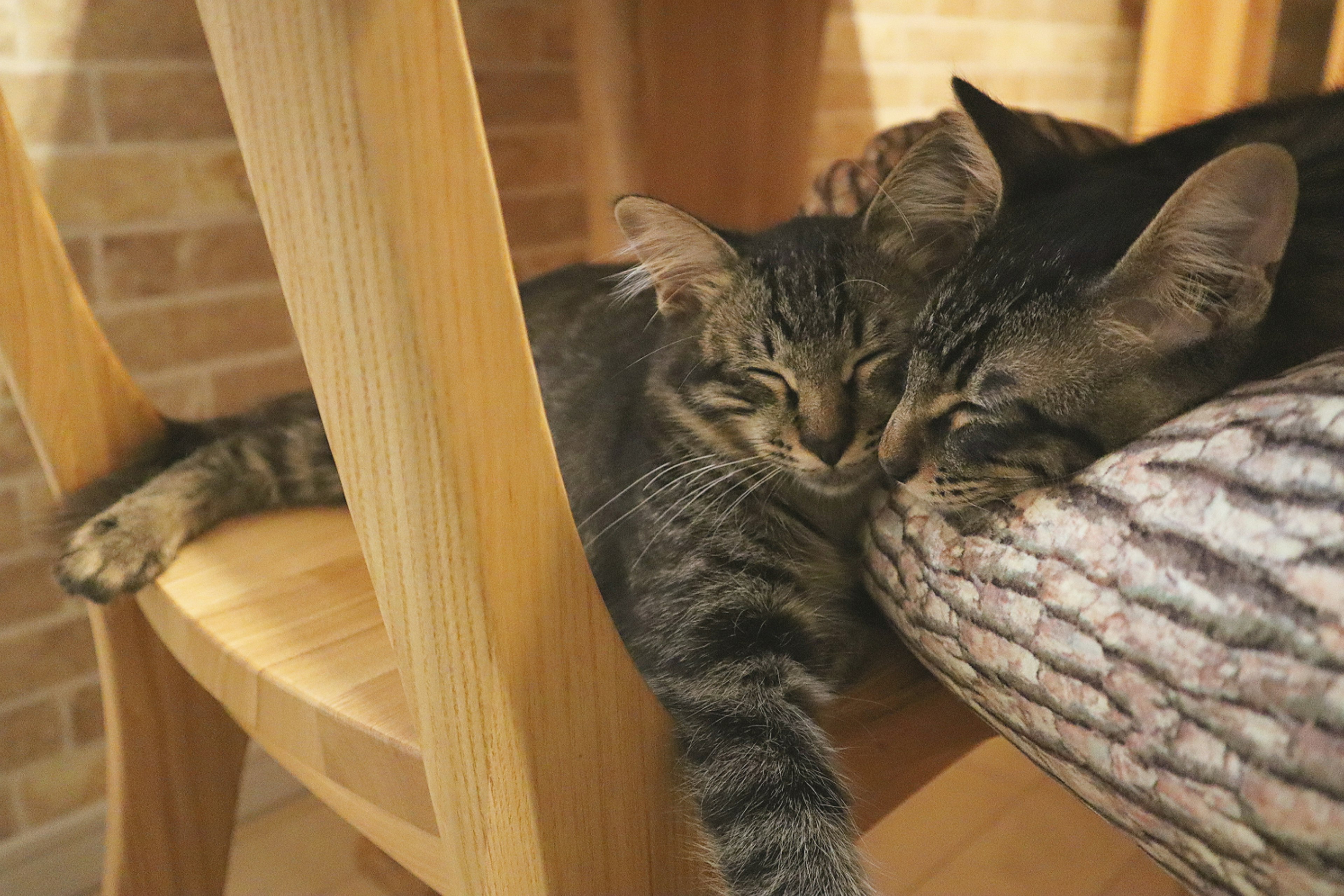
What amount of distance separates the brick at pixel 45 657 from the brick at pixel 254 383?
0.36 m

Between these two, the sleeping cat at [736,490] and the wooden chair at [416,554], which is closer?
the wooden chair at [416,554]

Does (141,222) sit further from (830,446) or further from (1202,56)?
(1202,56)

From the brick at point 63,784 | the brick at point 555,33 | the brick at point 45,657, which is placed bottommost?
the brick at point 63,784

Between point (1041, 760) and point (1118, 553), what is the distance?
0.48ft

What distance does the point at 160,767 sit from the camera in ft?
3.04

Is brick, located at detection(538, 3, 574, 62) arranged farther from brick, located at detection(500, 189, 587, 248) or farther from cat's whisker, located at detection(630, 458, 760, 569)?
cat's whisker, located at detection(630, 458, 760, 569)

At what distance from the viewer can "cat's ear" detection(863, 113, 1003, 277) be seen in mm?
745

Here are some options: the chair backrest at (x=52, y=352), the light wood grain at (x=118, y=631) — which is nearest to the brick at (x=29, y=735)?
the light wood grain at (x=118, y=631)

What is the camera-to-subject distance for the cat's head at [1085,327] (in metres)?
0.54

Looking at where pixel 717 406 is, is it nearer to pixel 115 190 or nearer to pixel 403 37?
pixel 403 37

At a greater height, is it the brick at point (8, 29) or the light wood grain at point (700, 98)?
the brick at point (8, 29)

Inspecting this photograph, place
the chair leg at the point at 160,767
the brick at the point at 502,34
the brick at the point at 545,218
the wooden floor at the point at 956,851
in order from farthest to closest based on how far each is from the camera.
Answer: the brick at the point at 545,218, the brick at the point at 502,34, the wooden floor at the point at 956,851, the chair leg at the point at 160,767

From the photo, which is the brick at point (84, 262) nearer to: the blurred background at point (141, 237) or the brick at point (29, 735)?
the blurred background at point (141, 237)

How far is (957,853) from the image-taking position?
140cm
